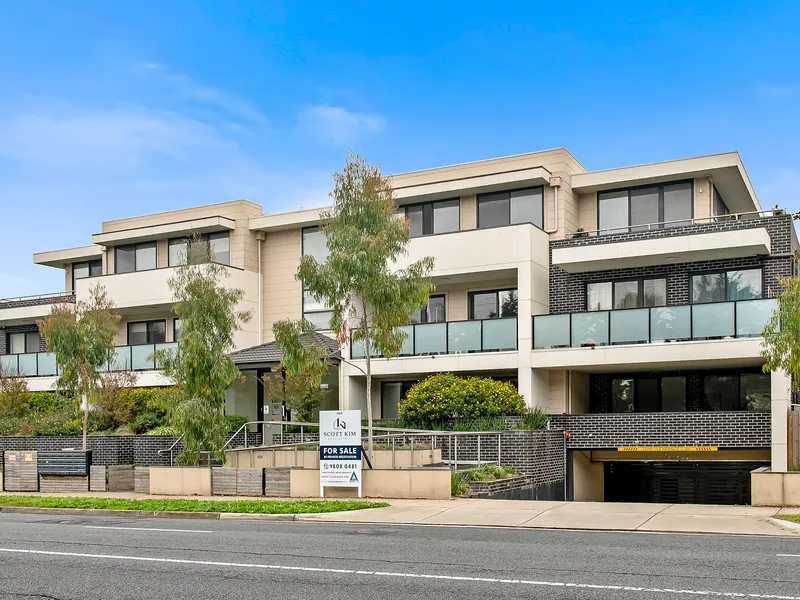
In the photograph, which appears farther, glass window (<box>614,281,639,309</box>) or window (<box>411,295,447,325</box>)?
window (<box>411,295,447,325</box>)

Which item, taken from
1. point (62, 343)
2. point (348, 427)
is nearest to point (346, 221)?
point (348, 427)

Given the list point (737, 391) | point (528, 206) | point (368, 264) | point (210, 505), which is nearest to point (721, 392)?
point (737, 391)

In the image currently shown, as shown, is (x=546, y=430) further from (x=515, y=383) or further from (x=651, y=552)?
(x=651, y=552)

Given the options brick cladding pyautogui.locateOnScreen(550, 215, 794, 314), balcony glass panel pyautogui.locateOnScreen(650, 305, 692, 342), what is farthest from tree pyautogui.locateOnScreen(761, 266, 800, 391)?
brick cladding pyautogui.locateOnScreen(550, 215, 794, 314)

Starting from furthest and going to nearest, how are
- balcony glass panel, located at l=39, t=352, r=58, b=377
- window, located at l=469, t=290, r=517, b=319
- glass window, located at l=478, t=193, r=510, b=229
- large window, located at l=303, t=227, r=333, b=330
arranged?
1. balcony glass panel, located at l=39, t=352, r=58, b=377
2. large window, located at l=303, t=227, r=333, b=330
3. glass window, located at l=478, t=193, r=510, b=229
4. window, located at l=469, t=290, r=517, b=319

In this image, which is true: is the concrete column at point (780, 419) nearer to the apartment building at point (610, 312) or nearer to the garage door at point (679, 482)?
the apartment building at point (610, 312)

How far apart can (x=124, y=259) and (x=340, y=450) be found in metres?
20.6

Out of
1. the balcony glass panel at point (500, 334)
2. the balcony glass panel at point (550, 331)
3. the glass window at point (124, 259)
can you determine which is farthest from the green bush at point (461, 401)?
the glass window at point (124, 259)

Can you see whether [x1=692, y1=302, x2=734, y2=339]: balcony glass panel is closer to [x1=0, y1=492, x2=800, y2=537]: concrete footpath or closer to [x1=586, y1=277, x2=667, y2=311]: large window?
[x1=586, y1=277, x2=667, y2=311]: large window

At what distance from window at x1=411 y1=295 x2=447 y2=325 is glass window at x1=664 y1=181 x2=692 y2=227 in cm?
760

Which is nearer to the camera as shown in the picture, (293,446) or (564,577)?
(564,577)

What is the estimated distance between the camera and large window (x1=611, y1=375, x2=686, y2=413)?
95.4 feet

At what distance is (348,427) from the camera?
2150 cm

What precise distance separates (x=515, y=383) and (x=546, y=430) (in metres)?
4.11
